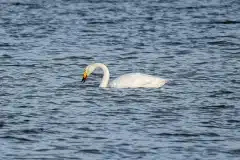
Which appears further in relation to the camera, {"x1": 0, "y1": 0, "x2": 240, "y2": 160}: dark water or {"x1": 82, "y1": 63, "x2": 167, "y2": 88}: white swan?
{"x1": 82, "y1": 63, "x2": 167, "y2": 88}: white swan

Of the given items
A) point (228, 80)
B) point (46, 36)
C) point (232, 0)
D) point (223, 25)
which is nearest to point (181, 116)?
point (228, 80)

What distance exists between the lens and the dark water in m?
14.8

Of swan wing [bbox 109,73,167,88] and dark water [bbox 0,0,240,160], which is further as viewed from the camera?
swan wing [bbox 109,73,167,88]

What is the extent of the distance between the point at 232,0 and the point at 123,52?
12319 millimetres

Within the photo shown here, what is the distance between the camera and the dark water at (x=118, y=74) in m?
14.8

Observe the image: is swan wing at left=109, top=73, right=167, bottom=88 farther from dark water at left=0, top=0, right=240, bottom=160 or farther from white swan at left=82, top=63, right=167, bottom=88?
dark water at left=0, top=0, right=240, bottom=160

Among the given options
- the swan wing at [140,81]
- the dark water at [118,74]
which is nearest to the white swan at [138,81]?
the swan wing at [140,81]

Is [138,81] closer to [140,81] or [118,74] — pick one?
[140,81]

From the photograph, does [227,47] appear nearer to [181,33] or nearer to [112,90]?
[181,33]

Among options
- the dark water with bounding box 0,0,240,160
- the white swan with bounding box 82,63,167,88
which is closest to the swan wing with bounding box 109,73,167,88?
the white swan with bounding box 82,63,167,88

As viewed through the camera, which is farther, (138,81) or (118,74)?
(118,74)

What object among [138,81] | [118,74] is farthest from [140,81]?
[118,74]

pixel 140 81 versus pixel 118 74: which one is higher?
pixel 140 81

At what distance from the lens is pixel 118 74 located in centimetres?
2236
